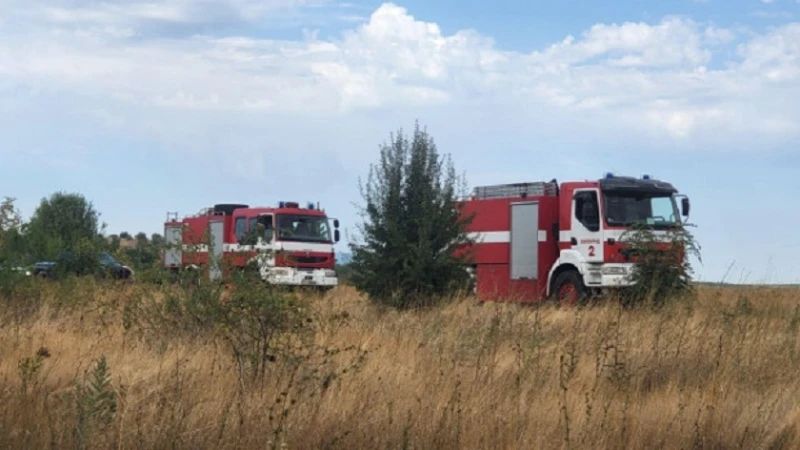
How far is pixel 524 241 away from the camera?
2664 centimetres

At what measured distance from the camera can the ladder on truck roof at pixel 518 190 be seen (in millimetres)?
26556

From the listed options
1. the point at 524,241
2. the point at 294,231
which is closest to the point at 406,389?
the point at 524,241

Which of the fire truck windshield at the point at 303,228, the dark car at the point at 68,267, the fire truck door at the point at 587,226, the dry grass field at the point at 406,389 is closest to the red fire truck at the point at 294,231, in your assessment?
the fire truck windshield at the point at 303,228

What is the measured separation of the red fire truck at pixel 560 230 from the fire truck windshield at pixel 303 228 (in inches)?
206

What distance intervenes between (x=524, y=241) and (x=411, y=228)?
468 cm

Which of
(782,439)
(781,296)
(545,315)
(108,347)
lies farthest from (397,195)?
(782,439)

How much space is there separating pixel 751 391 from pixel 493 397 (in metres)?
2.60

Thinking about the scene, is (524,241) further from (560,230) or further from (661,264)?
(661,264)

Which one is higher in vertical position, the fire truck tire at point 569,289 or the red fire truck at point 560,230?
the red fire truck at point 560,230

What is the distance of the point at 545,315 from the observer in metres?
18.8

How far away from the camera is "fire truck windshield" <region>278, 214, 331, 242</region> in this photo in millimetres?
31297

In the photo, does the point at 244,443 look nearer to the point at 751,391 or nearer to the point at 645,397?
the point at 645,397

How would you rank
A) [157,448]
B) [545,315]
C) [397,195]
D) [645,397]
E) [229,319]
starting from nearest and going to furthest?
[157,448] < [645,397] < [229,319] < [545,315] < [397,195]

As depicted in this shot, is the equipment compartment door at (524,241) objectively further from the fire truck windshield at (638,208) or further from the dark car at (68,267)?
the dark car at (68,267)
